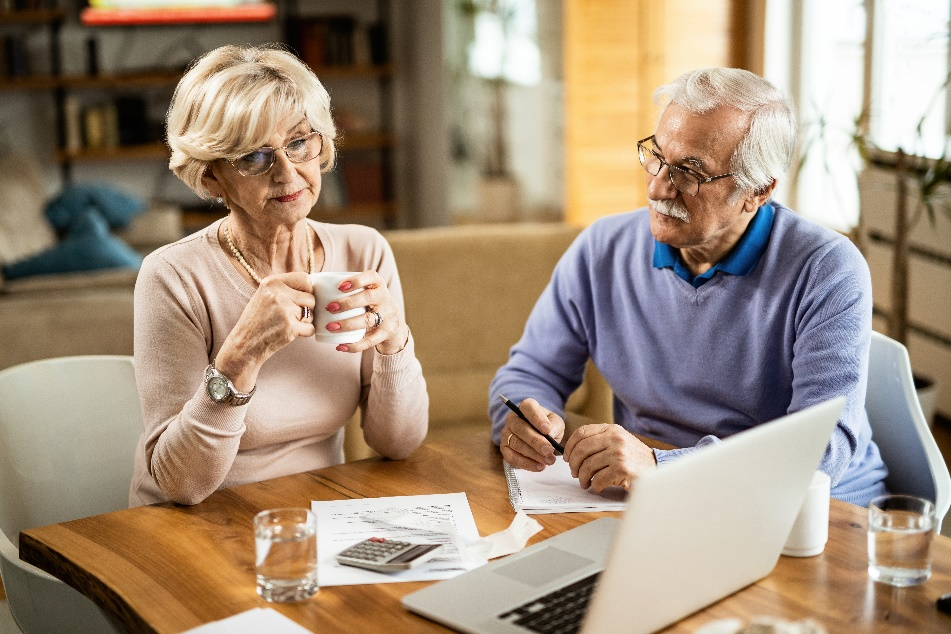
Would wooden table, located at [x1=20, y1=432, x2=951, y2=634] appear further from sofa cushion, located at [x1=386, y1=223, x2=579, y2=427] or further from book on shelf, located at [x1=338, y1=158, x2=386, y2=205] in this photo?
book on shelf, located at [x1=338, y1=158, x2=386, y2=205]

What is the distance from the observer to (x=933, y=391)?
300 centimetres

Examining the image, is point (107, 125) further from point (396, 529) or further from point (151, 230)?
point (396, 529)

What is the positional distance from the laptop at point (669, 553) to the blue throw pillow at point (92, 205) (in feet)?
15.1

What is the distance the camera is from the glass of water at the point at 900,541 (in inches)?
43.4

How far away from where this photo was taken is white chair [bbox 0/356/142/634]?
166 cm

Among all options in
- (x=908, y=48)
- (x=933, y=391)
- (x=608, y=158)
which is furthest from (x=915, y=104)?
(x=608, y=158)

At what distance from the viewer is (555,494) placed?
1386 millimetres

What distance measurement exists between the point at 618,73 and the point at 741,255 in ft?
12.9

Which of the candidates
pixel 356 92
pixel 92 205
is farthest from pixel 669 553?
pixel 356 92

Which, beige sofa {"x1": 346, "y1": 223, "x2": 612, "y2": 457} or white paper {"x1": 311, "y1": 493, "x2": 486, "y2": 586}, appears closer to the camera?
white paper {"x1": 311, "y1": 493, "x2": 486, "y2": 586}

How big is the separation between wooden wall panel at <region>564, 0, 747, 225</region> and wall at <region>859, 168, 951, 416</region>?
1.36 meters

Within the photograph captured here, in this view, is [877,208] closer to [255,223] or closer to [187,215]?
[255,223]

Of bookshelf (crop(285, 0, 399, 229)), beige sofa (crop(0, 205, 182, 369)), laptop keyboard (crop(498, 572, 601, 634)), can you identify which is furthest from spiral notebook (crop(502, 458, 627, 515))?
bookshelf (crop(285, 0, 399, 229))

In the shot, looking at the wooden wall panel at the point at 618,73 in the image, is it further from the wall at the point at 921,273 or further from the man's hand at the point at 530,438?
the man's hand at the point at 530,438
